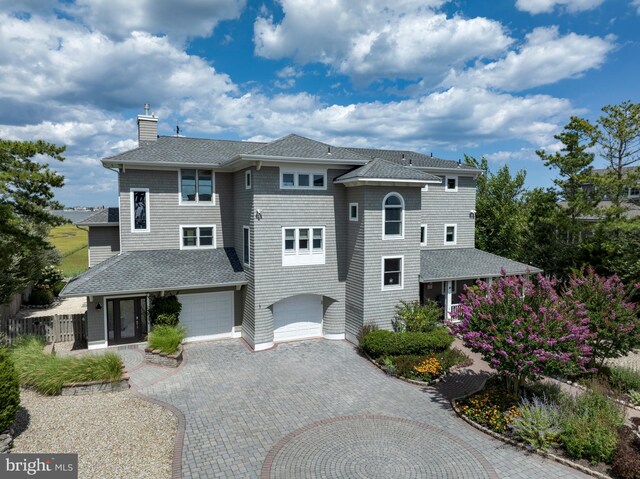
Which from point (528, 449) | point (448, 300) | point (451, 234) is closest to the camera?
point (528, 449)

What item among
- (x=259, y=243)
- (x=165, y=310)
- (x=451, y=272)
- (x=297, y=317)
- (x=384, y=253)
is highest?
(x=259, y=243)

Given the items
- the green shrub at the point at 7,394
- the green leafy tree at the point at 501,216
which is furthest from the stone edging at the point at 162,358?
the green leafy tree at the point at 501,216

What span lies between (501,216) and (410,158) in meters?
12.1

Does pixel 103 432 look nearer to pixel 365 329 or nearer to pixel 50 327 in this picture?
pixel 365 329

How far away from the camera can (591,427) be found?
993 centimetres

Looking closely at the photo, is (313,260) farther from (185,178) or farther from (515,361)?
(515,361)

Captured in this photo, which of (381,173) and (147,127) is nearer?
(381,173)

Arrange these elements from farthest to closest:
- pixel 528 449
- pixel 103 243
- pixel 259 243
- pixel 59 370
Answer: pixel 103 243 < pixel 259 243 < pixel 59 370 < pixel 528 449

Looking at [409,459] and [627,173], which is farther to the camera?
[627,173]

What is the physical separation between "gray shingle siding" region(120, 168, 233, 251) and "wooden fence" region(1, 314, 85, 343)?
13.7 ft

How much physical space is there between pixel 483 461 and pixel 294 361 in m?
8.27

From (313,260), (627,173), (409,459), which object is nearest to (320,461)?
(409,459)

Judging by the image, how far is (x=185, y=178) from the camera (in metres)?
19.2

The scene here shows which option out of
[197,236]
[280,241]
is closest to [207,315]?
[197,236]
